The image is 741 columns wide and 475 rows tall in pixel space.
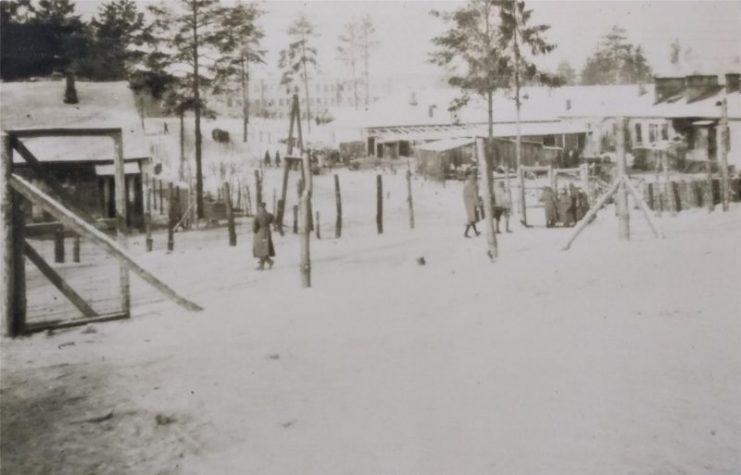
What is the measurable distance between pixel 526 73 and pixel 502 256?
176 centimetres

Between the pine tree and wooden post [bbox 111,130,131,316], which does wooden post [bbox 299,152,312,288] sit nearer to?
the pine tree

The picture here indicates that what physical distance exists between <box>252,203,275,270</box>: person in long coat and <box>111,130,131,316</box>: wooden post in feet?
4.15

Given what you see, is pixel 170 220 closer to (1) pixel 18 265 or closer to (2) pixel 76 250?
(2) pixel 76 250

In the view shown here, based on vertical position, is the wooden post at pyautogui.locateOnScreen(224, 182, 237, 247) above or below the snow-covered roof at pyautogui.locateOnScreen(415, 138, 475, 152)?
below

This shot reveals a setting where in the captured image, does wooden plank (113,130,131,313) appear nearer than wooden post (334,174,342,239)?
Yes

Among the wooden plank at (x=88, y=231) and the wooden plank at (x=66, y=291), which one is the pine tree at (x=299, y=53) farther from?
the wooden plank at (x=66, y=291)

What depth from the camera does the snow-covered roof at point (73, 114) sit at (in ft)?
18.3

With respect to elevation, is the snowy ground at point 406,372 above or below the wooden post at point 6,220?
below

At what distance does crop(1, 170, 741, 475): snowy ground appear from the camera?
309 centimetres

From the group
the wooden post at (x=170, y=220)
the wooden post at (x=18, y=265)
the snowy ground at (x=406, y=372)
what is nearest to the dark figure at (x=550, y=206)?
the snowy ground at (x=406, y=372)

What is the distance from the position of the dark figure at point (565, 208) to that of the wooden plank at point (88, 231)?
18.5 feet

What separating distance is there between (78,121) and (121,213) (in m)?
1.90

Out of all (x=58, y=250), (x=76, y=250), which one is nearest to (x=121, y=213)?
(x=58, y=250)

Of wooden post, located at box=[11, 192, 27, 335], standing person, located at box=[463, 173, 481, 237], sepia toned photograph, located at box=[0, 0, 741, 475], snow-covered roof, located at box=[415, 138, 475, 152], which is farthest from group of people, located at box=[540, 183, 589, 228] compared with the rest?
wooden post, located at box=[11, 192, 27, 335]
